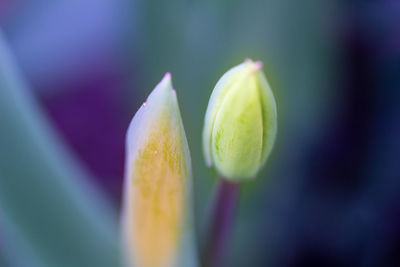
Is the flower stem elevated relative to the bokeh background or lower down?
lower down

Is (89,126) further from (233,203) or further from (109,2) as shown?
(233,203)

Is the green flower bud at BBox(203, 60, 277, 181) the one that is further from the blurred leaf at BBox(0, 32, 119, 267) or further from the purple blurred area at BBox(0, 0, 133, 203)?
the purple blurred area at BBox(0, 0, 133, 203)

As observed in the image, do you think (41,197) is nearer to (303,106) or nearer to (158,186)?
(158,186)

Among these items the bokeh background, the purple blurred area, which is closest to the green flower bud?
the bokeh background

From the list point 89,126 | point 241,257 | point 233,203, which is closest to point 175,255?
point 233,203

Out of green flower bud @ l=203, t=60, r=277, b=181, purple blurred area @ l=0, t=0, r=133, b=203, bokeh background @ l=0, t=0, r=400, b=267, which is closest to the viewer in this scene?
green flower bud @ l=203, t=60, r=277, b=181

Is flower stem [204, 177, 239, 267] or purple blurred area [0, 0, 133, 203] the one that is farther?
purple blurred area [0, 0, 133, 203]

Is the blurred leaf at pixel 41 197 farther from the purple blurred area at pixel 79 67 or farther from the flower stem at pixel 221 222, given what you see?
the purple blurred area at pixel 79 67

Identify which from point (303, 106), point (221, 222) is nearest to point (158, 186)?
point (221, 222)
